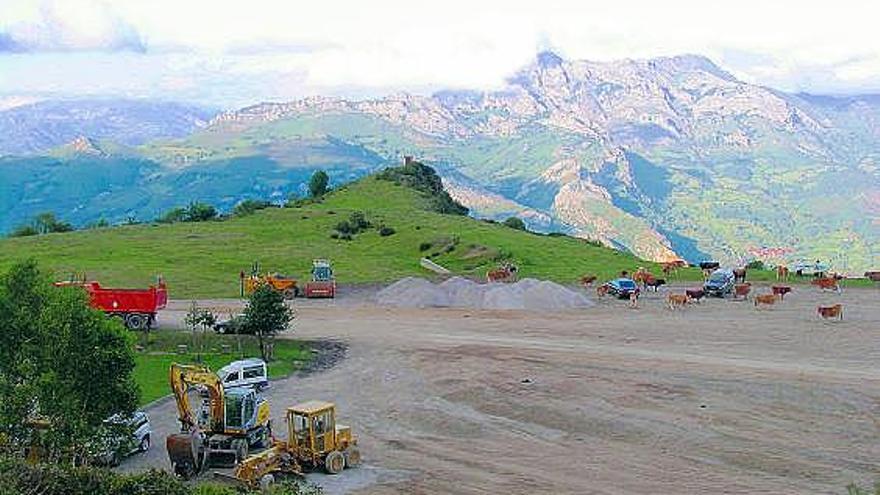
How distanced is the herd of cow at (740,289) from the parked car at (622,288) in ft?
1.52

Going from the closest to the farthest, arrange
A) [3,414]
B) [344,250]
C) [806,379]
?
[3,414], [806,379], [344,250]

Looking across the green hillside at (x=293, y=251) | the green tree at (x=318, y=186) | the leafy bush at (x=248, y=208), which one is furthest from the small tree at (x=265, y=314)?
the green tree at (x=318, y=186)

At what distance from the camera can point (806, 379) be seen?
52344 millimetres

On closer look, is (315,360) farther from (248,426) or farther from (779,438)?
(779,438)

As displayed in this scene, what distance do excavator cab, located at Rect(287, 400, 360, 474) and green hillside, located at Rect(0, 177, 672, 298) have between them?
48646 millimetres

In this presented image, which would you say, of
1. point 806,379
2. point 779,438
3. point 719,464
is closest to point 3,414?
point 719,464

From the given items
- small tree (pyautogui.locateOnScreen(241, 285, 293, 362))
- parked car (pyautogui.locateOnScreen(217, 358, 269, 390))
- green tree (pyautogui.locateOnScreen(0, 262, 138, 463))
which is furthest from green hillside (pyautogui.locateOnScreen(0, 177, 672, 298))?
green tree (pyautogui.locateOnScreen(0, 262, 138, 463))

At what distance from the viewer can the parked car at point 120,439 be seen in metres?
35.0

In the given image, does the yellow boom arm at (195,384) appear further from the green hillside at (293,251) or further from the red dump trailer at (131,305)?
the green hillside at (293,251)

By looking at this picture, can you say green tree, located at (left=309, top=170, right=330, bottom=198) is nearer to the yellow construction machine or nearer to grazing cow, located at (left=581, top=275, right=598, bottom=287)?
grazing cow, located at (left=581, top=275, right=598, bottom=287)

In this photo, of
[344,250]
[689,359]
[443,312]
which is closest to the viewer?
[689,359]

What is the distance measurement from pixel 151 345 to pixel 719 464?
35.0 metres

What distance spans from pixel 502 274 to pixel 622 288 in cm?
1246

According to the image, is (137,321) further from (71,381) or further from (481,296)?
(71,381)
